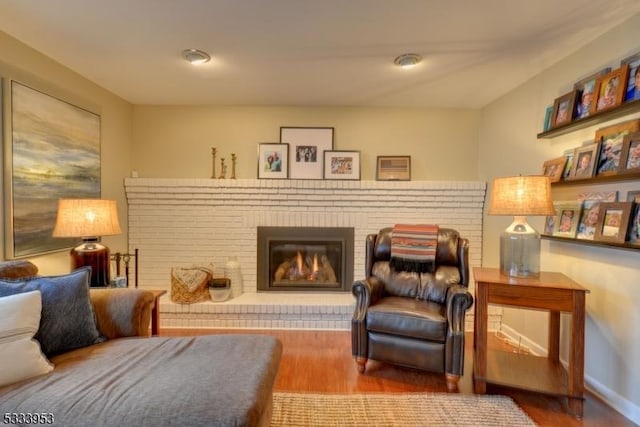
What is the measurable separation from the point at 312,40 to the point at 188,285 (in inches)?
95.8

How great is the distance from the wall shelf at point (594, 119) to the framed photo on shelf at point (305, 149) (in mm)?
1931

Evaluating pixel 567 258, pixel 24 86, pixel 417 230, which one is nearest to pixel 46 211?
pixel 24 86

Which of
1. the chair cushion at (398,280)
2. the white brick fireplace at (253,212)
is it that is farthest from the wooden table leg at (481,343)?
the white brick fireplace at (253,212)

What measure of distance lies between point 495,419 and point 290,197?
245cm

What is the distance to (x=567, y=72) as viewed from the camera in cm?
227

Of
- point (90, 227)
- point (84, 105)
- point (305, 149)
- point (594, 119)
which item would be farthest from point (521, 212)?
point (84, 105)

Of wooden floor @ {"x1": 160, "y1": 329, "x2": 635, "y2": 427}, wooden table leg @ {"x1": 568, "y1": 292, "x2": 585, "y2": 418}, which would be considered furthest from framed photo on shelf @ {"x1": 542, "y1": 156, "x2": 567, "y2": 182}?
wooden floor @ {"x1": 160, "y1": 329, "x2": 635, "y2": 427}

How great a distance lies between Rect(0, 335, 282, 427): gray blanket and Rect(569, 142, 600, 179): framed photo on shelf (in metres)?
2.18

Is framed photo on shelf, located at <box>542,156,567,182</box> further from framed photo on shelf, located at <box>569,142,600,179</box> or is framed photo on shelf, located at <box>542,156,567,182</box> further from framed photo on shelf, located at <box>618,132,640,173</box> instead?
framed photo on shelf, located at <box>618,132,640,173</box>

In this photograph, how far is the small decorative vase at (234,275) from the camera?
3.26 metres

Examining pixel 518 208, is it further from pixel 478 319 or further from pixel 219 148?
pixel 219 148

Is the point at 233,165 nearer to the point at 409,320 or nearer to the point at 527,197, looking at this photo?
the point at 409,320

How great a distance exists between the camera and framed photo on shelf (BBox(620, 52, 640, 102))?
1713mm

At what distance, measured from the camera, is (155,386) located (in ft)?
3.92
